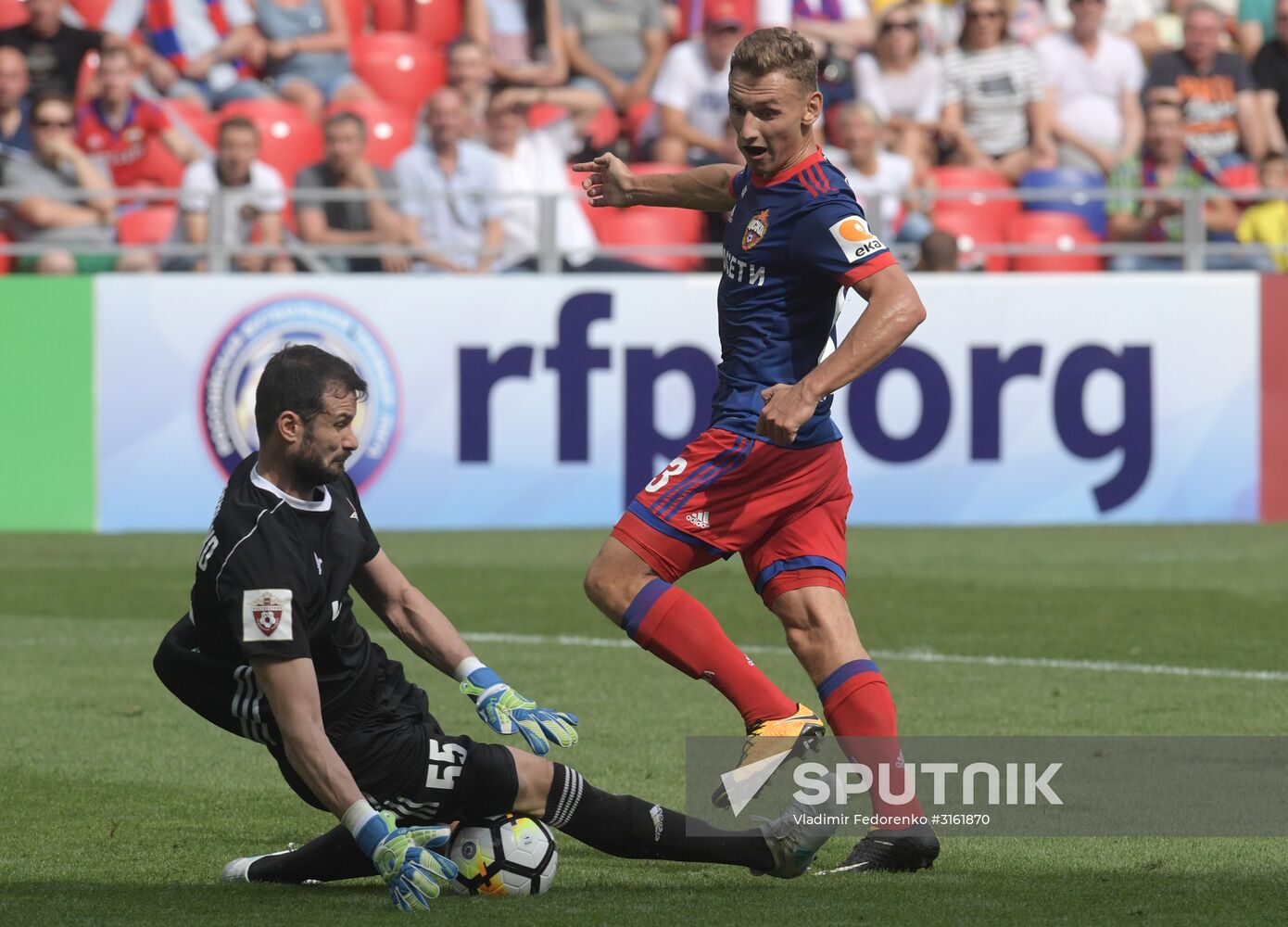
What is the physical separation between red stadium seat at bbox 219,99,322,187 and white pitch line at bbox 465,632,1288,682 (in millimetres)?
6466

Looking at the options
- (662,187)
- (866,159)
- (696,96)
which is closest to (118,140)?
(696,96)

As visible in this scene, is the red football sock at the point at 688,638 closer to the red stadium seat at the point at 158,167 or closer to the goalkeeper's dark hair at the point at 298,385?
the goalkeeper's dark hair at the point at 298,385

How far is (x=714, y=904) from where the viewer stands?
4.80 m

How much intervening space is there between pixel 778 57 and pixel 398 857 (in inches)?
85.5

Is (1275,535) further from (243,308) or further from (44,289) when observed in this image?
(44,289)

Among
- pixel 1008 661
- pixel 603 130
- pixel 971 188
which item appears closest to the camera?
pixel 1008 661

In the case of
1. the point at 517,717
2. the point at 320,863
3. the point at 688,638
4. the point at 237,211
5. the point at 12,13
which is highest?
the point at 12,13

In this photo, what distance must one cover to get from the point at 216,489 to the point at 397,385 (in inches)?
54.3

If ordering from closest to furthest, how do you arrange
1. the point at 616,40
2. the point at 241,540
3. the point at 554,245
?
1. the point at 241,540
2. the point at 554,245
3. the point at 616,40

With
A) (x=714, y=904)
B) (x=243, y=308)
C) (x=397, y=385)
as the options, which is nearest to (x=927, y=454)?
(x=397, y=385)

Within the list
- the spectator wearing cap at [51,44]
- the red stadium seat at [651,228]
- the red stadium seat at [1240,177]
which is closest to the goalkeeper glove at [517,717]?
the red stadium seat at [651,228]

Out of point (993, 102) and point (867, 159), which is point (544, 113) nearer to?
point (867, 159)

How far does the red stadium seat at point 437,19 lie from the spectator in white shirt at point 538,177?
1207 millimetres

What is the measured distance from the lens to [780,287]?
5328mm
